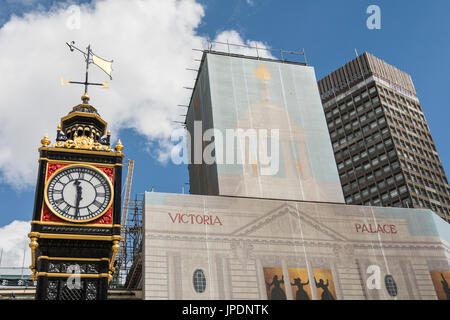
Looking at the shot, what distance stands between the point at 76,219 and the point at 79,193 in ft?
3.76

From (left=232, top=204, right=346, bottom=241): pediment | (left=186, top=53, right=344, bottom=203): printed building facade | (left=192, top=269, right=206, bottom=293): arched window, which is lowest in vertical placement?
(left=192, top=269, right=206, bottom=293): arched window

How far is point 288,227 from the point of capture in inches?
1695

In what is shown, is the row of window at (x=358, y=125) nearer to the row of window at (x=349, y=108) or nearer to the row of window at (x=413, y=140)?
the row of window at (x=349, y=108)

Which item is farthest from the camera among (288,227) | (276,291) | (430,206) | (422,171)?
(422,171)

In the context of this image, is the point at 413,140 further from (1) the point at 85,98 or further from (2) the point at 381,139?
(1) the point at 85,98

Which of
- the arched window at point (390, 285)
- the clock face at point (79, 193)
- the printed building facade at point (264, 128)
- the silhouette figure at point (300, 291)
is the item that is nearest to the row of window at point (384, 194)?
the printed building facade at point (264, 128)

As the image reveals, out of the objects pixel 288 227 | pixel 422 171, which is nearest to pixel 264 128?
pixel 288 227

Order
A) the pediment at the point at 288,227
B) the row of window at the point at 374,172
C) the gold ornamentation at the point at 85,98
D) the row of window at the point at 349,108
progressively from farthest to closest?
the row of window at the point at 349,108 → the row of window at the point at 374,172 → the pediment at the point at 288,227 → the gold ornamentation at the point at 85,98

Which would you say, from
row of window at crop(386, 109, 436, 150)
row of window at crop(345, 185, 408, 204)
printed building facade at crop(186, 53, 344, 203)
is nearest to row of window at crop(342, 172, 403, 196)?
row of window at crop(345, 185, 408, 204)

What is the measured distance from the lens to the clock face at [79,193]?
19384 mm

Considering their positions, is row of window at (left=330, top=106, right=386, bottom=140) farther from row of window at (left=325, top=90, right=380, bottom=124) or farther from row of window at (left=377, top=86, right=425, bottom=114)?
row of window at (left=377, top=86, right=425, bottom=114)

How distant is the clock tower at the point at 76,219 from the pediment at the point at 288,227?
2239 centimetres

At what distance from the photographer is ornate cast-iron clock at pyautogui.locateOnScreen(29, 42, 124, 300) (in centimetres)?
1830
